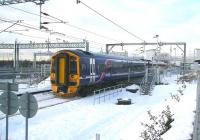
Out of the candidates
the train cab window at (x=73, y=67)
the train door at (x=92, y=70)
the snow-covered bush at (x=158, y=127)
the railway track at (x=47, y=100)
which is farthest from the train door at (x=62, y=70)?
the snow-covered bush at (x=158, y=127)

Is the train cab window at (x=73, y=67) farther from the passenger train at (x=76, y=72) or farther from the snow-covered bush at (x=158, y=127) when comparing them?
the snow-covered bush at (x=158, y=127)

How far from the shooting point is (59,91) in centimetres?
2319

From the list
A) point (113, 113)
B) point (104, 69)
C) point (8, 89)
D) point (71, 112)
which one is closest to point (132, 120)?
point (113, 113)

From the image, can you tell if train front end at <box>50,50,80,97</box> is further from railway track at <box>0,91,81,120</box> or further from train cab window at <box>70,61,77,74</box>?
railway track at <box>0,91,81,120</box>

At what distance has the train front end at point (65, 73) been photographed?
22766 mm

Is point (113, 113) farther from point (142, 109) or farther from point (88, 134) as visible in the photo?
point (88, 134)

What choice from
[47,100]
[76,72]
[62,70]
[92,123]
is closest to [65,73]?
[62,70]

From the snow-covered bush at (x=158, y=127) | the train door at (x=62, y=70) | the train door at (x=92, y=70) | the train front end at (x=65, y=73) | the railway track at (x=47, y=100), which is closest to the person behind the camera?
the snow-covered bush at (x=158, y=127)

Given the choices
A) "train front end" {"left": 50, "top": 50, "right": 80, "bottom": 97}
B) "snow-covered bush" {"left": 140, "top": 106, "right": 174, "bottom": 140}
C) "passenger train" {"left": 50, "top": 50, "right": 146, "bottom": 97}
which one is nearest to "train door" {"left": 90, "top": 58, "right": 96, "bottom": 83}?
"passenger train" {"left": 50, "top": 50, "right": 146, "bottom": 97}

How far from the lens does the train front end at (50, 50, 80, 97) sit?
22.8 meters

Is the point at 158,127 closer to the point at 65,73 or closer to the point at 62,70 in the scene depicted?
the point at 65,73

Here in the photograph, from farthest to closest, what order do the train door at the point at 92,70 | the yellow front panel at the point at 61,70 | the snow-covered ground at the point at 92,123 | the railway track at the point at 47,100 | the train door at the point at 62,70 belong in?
the train door at the point at 92,70, the yellow front panel at the point at 61,70, the train door at the point at 62,70, the railway track at the point at 47,100, the snow-covered ground at the point at 92,123

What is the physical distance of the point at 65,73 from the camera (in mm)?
23000

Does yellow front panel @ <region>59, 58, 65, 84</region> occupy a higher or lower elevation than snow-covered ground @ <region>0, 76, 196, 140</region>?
higher
